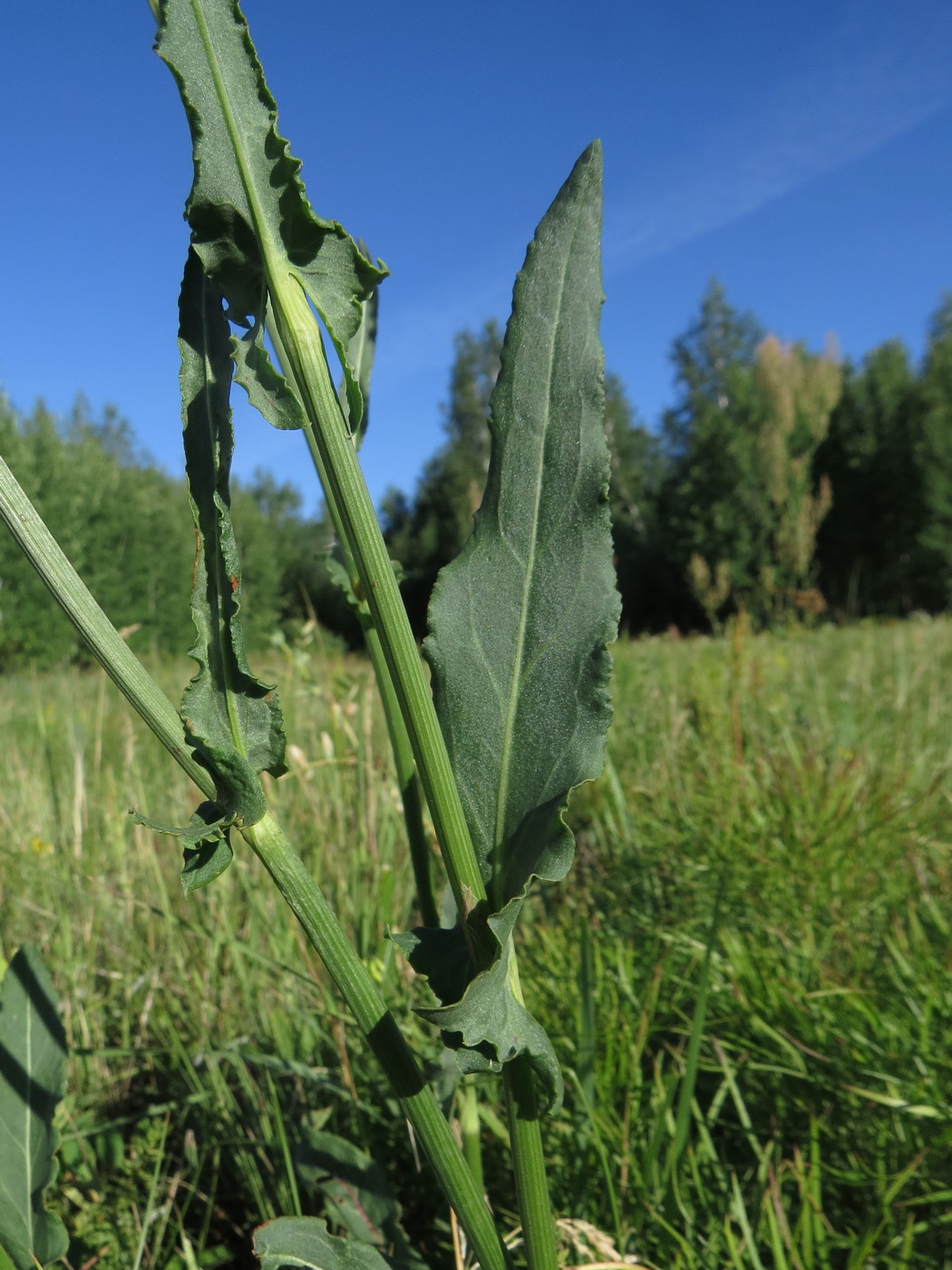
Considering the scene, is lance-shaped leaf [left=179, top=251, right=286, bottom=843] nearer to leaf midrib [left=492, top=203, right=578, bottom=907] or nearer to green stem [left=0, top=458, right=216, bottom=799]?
green stem [left=0, top=458, right=216, bottom=799]

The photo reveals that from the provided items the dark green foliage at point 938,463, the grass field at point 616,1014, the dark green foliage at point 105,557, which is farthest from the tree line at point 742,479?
the grass field at point 616,1014

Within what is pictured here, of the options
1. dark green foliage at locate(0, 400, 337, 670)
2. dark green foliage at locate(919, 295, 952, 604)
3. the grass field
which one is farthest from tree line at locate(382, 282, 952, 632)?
the grass field

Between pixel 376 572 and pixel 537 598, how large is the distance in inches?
4.7

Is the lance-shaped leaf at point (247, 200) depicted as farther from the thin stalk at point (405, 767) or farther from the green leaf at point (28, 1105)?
the green leaf at point (28, 1105)

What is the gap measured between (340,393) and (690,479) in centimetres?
2643

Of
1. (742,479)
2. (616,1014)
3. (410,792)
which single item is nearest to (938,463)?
(742,479)

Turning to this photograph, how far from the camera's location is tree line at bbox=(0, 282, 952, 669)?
A: 433 cm

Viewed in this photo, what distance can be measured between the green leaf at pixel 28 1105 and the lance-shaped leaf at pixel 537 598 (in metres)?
0.49

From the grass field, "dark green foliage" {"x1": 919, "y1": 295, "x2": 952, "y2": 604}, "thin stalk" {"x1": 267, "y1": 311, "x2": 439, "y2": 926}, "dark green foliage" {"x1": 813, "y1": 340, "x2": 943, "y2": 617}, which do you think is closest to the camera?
"thin stalk" {"x1": 267, "y1": 311, "x2": 439, "y2": 926}

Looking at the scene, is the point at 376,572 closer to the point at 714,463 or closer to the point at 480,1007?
the point at 480,1007

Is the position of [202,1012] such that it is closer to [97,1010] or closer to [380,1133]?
[97,1010]

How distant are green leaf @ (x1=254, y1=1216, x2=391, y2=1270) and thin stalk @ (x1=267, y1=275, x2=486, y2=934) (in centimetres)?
28

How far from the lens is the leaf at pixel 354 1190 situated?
876 mm

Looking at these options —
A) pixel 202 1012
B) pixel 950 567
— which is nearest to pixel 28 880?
pixel 202 1012
